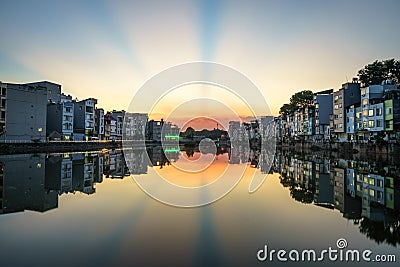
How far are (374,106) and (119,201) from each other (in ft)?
142

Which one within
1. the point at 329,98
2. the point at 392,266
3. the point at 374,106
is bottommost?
the point at 392,266

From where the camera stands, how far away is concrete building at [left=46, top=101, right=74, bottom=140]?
5900cm

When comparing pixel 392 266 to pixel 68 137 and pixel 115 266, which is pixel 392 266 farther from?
pixel 68 137

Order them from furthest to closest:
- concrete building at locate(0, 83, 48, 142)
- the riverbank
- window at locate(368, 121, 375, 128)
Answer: concrete building at locate(0, 83, 48, 142) → window at locate(368, 121, 375, 128) → the riverbank

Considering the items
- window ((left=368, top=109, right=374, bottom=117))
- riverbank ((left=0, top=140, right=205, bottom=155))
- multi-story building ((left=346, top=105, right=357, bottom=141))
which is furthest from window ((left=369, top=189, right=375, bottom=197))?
multi-story building ((left=346, top=105, right=357, bottom=141))

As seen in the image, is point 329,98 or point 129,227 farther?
point 329,98

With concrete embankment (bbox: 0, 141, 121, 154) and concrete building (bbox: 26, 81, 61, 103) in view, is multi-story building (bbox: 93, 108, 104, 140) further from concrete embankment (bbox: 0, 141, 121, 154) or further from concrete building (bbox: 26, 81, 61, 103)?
concrete embankment (bbox: 0, 141, 121, 154)

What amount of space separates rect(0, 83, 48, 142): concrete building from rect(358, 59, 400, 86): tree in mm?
58092

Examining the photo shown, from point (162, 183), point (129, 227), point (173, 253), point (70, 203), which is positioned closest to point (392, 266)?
point (173, 253)

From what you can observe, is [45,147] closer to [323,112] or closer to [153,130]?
[323,112]

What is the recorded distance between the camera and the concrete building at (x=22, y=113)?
146ft

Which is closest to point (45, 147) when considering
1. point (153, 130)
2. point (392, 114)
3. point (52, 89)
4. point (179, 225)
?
point (52, 89)

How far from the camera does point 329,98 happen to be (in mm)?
63625

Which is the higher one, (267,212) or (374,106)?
(374,106)
